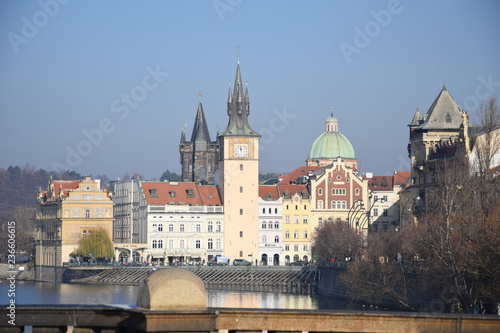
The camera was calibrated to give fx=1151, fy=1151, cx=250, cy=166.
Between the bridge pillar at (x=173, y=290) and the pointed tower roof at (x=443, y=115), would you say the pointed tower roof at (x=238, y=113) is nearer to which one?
the pointed tower roof at (x=443, y=115)

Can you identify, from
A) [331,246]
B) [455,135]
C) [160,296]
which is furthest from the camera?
[331,246]

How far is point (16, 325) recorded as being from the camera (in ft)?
50.5

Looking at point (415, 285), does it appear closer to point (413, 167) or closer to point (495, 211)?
point (495, 211)

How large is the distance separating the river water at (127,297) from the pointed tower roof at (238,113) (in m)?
29.9

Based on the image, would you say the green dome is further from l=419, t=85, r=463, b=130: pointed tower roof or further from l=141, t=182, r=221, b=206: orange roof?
l=419, t=85, r=463, b=130: pointed tower roof

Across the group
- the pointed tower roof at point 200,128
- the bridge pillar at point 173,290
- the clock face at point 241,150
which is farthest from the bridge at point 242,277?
the bridge pillar at point 173,290

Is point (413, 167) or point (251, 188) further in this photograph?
point (251, 188)

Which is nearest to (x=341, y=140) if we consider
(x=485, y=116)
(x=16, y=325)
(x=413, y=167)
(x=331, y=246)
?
(x=331, y=246)

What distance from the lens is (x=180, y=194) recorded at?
147 meters

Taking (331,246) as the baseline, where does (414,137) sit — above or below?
above

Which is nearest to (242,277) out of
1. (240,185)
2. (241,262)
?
(241,262)

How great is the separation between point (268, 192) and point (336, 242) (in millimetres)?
26437

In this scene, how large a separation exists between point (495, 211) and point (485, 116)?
18.3m

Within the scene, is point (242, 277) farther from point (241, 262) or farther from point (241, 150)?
point (241, 150)
